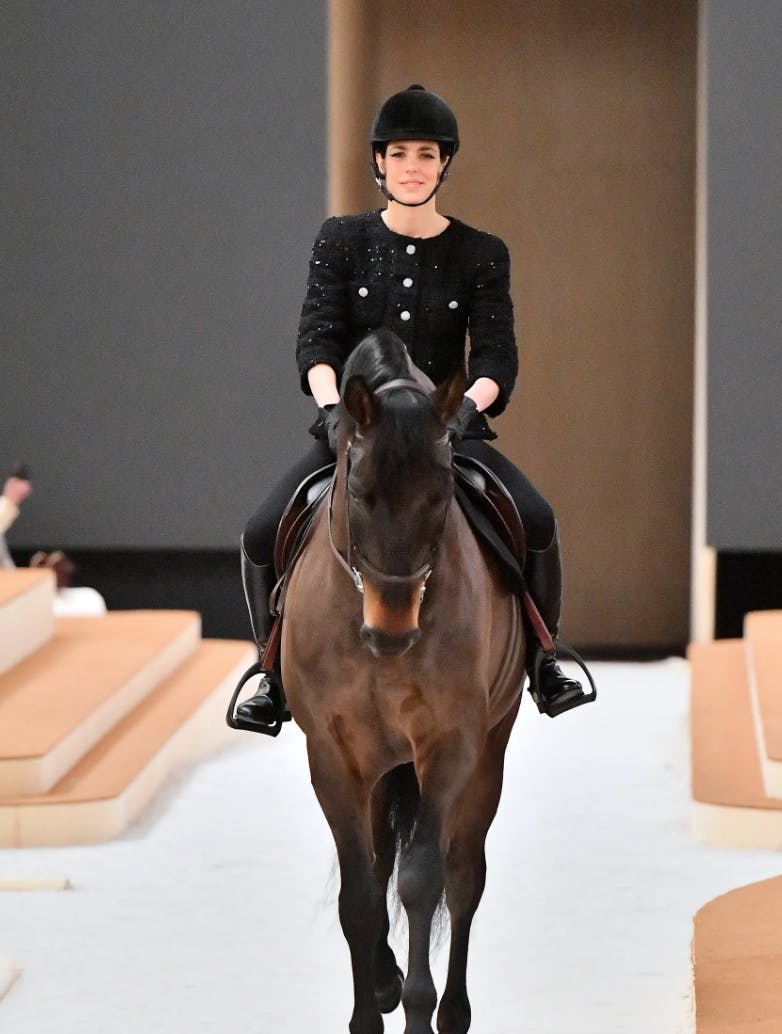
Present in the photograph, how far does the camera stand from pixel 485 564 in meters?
3.76

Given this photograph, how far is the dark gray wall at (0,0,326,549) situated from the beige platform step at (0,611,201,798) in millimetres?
1111

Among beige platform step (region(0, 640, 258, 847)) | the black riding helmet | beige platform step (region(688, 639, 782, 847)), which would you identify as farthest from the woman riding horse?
beige platform step (region(688, 639, 782, 847))

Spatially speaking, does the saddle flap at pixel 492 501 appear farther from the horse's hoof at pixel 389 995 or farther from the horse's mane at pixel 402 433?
the horse's hoof at pixel 389 995

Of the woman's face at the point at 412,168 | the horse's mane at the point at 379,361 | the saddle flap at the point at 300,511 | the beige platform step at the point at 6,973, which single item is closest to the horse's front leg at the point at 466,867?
the saddle flap at the point at 300,511

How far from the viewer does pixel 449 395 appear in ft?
10.3

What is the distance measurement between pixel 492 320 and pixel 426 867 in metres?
1.24

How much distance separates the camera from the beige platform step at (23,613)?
7.35 meters

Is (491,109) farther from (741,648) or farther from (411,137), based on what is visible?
(411,137)

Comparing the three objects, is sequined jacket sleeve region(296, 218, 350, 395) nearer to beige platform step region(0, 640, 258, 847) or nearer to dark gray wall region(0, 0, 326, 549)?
beige platform step region(0, 640, 258, 847)

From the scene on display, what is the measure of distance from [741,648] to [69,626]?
3.49m

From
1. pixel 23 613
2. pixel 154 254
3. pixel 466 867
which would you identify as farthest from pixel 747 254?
pixel 466 867

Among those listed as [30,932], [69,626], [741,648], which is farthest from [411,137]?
[741,648]

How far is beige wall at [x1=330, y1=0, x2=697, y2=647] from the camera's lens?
10.7 meters

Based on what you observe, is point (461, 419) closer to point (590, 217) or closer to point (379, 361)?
point (379, 361)
